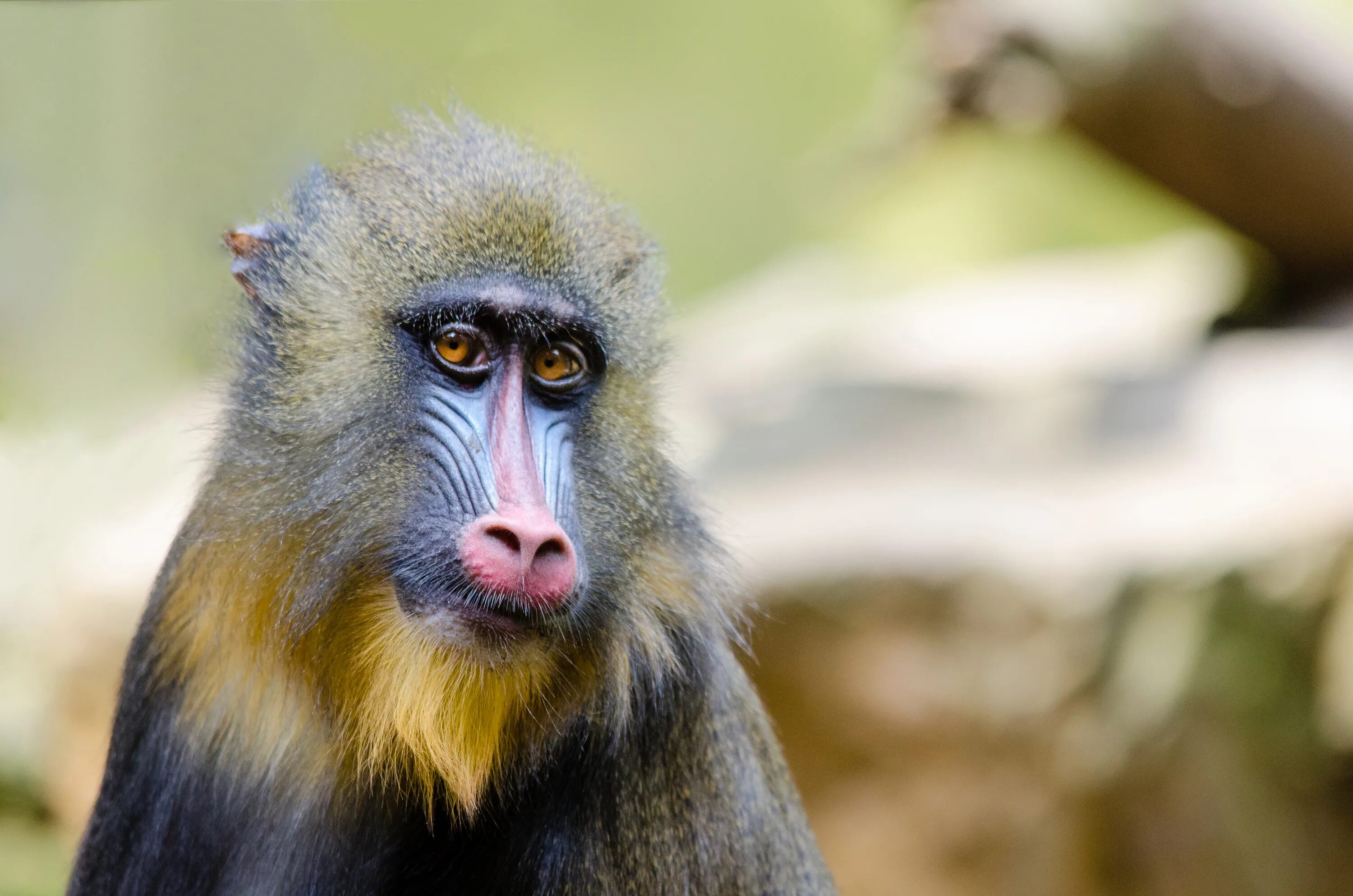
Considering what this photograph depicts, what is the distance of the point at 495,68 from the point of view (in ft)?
51.2

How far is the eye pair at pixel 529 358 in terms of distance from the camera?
3.06 meters

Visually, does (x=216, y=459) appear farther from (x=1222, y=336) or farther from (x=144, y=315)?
(x=1222, y=336)

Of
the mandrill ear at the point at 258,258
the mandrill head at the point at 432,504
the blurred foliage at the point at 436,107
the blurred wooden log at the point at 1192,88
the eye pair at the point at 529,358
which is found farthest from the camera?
the blurred wooden log at the point at 1192,88

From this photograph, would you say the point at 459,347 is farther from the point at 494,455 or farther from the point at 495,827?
the point at 495,827

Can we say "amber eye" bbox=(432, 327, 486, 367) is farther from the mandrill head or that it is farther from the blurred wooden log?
the blurred wooden log

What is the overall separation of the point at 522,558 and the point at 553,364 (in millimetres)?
589

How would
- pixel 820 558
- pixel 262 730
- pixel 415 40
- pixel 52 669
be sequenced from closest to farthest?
pixel 262 730
pixel 820 558
pixel 52 669
pixel 415 40

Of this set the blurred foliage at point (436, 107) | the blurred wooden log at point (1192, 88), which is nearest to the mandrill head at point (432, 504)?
the blurred foliage at point (436, 107)

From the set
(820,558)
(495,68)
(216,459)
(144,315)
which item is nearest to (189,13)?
(144,315)

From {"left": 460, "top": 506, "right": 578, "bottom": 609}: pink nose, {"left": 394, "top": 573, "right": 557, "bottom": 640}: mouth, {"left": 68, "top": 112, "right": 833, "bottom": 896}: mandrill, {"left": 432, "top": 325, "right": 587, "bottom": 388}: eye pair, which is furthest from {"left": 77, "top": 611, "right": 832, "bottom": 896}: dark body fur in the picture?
{"left": 432, "top": 325, "right": 587, "bottom": 388}: eye pair

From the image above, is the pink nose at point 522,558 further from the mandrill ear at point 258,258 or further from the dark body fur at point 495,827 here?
the mandrill ear at point 258,258

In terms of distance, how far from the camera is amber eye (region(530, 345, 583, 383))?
3.12 m

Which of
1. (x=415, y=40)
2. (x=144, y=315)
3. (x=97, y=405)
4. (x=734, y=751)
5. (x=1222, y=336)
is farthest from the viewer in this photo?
(x=415, y=40)

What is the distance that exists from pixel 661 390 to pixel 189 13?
15.8 ft
